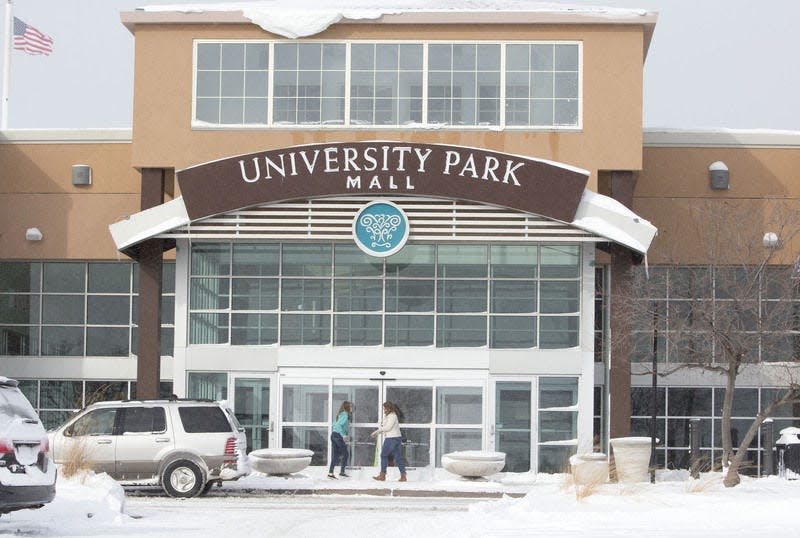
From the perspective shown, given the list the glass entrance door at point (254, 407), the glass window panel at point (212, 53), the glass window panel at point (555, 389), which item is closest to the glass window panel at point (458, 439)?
the glass window panel at point (555, 389)

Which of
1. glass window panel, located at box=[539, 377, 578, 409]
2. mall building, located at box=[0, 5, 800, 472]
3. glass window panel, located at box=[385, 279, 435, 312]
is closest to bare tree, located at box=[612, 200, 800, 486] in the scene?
mall building, located at box=[0, 5, 800, 472]

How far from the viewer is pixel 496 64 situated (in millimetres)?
33812

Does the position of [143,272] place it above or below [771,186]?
below

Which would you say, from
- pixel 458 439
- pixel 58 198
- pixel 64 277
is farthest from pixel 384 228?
pixel 64 277

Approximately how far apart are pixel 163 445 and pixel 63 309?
14.2 metres

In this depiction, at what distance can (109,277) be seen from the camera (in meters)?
39.1

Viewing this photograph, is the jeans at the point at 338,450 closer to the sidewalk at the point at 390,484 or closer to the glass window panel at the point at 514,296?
the sidewalk at the point at 390,484

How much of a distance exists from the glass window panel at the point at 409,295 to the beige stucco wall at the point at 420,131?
338cm

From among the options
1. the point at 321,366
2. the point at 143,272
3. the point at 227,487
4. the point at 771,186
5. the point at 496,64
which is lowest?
the point at 227,487

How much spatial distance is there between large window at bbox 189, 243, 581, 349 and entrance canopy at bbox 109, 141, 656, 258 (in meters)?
1.51

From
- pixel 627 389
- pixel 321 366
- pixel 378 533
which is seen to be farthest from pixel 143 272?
pixel 378 533

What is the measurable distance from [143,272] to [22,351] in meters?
6.79

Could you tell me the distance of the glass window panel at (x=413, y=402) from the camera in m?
33.3

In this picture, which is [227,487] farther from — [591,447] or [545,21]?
[545,21]
